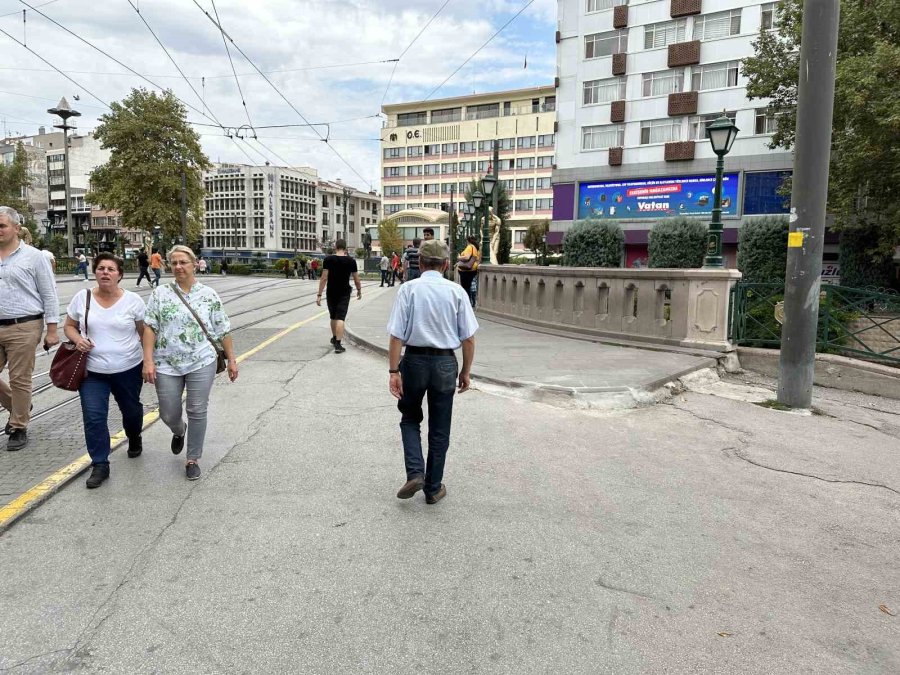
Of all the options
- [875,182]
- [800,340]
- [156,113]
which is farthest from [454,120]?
[800,340]

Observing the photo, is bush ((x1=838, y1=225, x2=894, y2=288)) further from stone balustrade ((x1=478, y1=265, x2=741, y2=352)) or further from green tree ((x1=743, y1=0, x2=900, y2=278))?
stone balustrade ((x1=478, y1=265, x2=741, y2=352))

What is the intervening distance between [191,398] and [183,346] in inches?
15.1

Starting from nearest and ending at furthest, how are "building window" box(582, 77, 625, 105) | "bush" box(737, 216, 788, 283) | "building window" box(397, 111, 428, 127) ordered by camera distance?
1. "bush" box(737, 216, 788, 283)
2. "building window" box(582, 77, 625, 105)
3. "building window" box(397, 111, 428, 127)

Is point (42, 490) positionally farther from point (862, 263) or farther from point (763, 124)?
point (763, 124)

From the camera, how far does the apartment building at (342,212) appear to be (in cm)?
11312

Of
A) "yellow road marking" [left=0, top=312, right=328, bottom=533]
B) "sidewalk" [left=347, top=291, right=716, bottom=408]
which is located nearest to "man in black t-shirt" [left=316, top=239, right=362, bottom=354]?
"sidewalk" [left=347, top=291, right=716, bottom=408]

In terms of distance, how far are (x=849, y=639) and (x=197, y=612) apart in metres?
2.90

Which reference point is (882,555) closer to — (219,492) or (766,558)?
(766,558)

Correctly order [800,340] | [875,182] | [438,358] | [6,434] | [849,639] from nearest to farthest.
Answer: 1. [849,639]
2. [438,358]
3. [6,434]
4. [800,340]
5. [875,182]

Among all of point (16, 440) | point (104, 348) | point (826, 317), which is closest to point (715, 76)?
point (826, 317)

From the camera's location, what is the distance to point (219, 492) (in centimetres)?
436

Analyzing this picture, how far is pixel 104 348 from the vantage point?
14.8ft

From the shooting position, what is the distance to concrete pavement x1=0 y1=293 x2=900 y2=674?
8.76ft

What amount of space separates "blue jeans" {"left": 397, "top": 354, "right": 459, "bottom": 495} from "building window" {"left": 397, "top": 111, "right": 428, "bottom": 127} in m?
84.2
